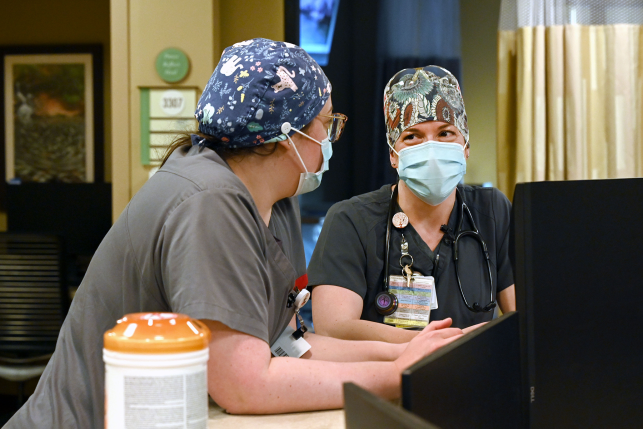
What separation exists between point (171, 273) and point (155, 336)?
1.25ft

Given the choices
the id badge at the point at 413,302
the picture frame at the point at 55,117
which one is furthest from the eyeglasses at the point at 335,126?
the picture frame at the point at 55,117

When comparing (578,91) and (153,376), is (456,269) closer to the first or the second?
(153,376)

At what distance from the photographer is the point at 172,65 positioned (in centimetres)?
277

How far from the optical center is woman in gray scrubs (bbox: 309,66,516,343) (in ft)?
5.23

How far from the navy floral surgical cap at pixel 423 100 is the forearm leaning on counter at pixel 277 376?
844 mm

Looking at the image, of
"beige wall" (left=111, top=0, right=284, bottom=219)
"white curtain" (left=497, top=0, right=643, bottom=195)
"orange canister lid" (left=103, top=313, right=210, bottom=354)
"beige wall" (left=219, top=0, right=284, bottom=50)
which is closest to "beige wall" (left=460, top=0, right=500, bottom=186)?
"white curtain" (left=497, top=0, right=643, bottom=195)

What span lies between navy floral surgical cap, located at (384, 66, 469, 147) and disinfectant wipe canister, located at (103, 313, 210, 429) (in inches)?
49.7

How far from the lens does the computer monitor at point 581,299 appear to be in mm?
706

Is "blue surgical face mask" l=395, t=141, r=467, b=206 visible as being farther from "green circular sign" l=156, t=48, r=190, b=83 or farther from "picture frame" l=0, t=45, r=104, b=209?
"picture frame" l=0, t=45, r=104, b=209

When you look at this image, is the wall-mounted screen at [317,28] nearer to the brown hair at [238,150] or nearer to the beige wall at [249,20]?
the beige wall at [249,20]

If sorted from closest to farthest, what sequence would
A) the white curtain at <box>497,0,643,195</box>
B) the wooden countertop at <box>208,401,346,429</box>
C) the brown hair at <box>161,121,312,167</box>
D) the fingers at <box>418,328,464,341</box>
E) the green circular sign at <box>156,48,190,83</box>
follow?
1. the wooden countertop at <box>208,401,346,429</box>
2. the fingers at <box>418,328,464,341</box>
3. the brown hair at <box>161,121,312,167</box>
4. the white curtain at <box>497,0,643,195</box>
5. the green circular sign at <box>156,48,190,83</box>

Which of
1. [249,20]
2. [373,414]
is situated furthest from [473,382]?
[249,20]

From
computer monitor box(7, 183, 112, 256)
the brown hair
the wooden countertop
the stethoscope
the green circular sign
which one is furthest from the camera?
computer monitor box(7, 183, 112, 256)

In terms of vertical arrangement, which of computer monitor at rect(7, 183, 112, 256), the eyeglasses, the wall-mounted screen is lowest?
computer monitor at rect(7, 183, 112, 256)
